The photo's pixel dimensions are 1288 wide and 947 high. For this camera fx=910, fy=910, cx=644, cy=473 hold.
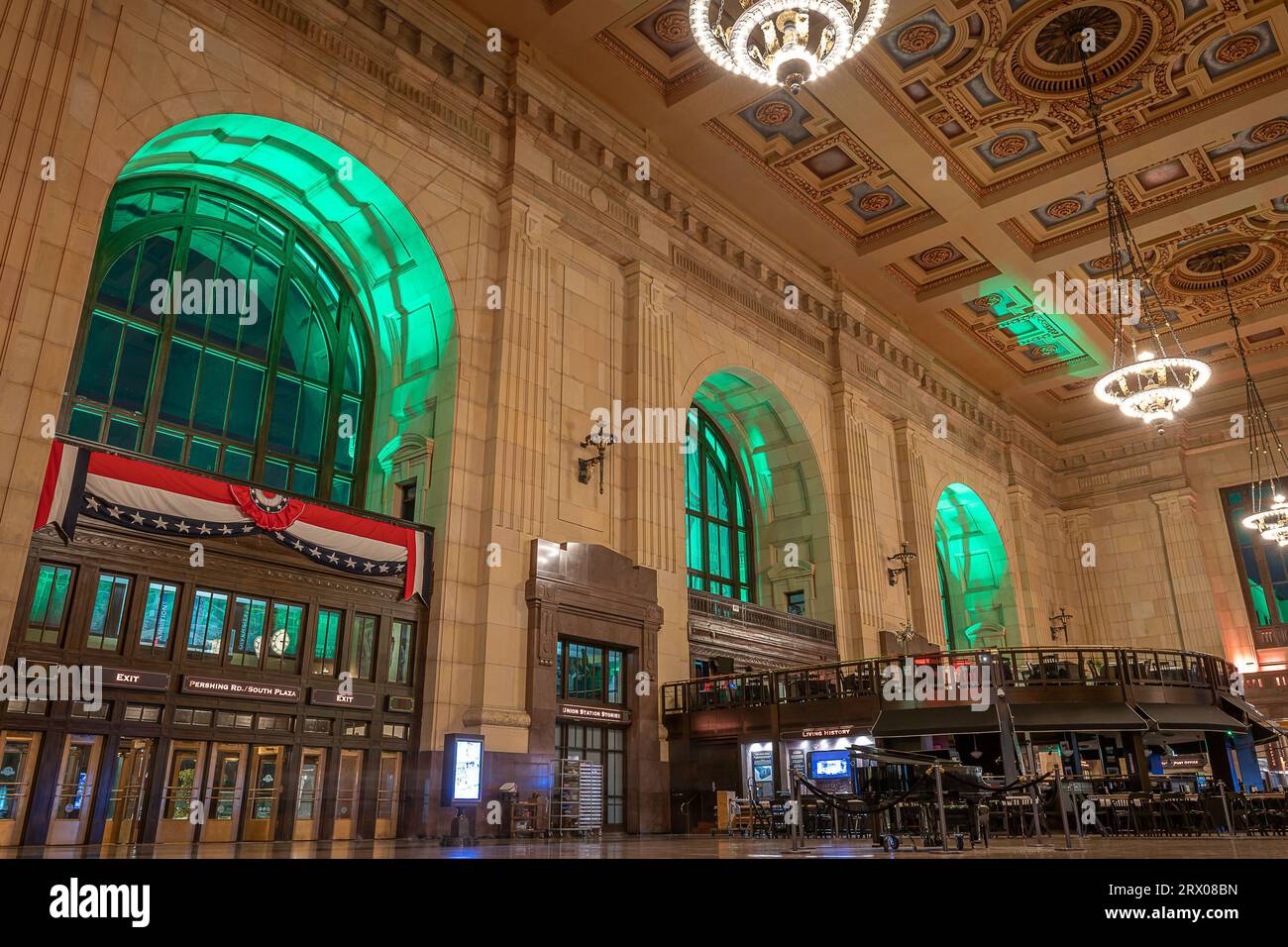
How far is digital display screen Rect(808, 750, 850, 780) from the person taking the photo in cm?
1376

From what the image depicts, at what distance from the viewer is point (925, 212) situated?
19984 millimetres

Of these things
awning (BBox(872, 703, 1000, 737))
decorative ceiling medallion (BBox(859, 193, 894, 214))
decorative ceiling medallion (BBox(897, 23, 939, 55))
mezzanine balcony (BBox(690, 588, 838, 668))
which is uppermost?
decorative ceiling medallion (BBox(897, 23, 939, 55))

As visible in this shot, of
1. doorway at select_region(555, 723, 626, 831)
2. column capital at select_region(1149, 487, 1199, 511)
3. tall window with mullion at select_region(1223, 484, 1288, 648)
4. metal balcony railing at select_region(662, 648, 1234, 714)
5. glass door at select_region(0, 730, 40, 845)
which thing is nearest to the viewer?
glass door at select_region(0, 730, 40, 845)

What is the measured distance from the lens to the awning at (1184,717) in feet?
43.0

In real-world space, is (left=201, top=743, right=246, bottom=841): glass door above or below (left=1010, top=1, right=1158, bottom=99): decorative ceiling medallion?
below

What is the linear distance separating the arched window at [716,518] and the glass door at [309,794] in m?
8.95

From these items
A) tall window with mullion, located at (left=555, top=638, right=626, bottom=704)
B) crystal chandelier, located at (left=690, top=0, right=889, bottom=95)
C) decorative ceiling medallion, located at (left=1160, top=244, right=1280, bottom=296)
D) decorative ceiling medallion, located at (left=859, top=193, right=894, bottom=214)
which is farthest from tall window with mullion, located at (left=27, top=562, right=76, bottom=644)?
decorative ceiling medallion, located at (left=1160, top=244, right=1280, bottom=296)

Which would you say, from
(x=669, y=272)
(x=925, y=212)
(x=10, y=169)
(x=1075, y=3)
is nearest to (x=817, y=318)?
(x=925, y=212)

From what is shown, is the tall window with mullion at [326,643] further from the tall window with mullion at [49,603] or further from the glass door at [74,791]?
the tall window with mullion at [49,603]

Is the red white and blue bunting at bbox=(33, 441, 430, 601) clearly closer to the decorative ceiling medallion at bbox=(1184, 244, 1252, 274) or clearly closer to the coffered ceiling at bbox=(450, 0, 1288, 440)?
the coffered ceiling at bbox=(450, 0, 1288, 440)

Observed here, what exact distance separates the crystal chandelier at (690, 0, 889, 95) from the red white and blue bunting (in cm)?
698

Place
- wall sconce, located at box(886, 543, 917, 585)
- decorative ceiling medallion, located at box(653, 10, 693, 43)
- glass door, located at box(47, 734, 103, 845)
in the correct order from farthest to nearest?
wall sconce, located at box(886, 543, 917, 585) → decorative ceiling medallion, located at box(653, 10, 693, 43) → glass door, located at box(47, 734, 103, 845)

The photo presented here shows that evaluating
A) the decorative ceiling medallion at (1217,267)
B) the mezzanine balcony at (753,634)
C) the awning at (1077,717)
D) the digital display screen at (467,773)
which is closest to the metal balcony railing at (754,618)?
the mezzanine balcony at (753,634)

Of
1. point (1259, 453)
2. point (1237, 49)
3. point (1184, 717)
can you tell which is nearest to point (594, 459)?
point (1184, 717)
